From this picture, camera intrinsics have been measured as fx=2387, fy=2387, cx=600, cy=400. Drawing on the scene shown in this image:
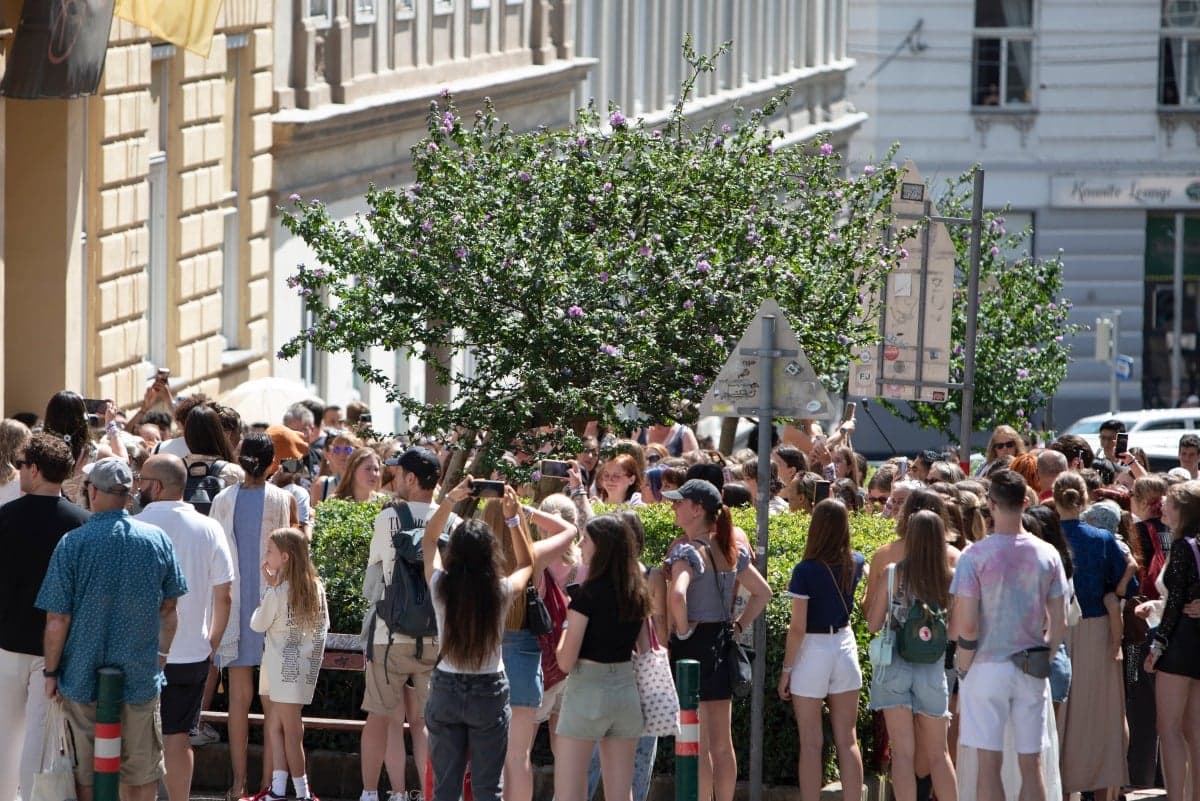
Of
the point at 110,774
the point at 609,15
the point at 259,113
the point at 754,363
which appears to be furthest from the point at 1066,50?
the point at 110,774

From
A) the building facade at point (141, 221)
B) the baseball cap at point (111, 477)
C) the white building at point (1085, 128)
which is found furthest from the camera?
the white building at point (1085, 128)

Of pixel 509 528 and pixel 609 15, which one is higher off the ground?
pixel 609 15

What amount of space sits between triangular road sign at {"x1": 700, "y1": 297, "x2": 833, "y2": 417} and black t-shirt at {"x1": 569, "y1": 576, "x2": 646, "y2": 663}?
81.9 inches

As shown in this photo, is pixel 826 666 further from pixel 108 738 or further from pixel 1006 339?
pixel 1006 339

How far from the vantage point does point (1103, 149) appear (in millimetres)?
48969

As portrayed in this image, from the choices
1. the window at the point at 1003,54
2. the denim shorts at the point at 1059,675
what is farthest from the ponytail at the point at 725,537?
the window at the point at 1003,54

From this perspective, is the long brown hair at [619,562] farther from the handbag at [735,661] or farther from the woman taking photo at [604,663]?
the handbag at [735,661]

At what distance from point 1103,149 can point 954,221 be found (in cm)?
3315

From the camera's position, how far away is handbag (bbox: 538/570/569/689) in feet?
34.6

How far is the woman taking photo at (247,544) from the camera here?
11.3 meters

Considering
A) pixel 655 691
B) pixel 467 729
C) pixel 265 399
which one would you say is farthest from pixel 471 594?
pixel 265 399

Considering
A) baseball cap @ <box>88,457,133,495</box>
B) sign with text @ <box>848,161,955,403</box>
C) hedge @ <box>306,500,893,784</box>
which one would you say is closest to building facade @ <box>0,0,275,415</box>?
sign with text @ <box>848,161,955,403</box>

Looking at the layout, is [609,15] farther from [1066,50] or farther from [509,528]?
[509,528]

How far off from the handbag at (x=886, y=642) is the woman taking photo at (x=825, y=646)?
0.14 metres
